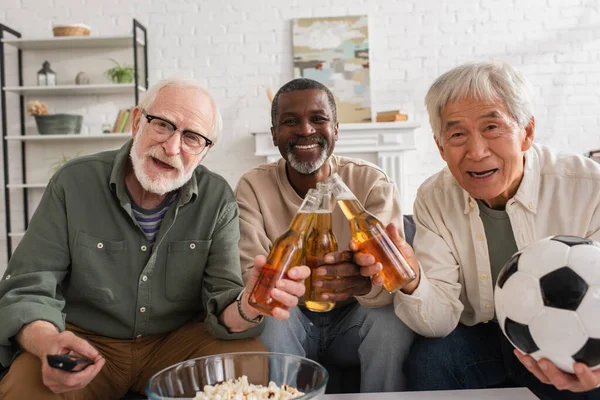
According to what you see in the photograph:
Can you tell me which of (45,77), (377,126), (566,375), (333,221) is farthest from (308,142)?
(45,77)

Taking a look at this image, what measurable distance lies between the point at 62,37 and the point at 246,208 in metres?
3.32

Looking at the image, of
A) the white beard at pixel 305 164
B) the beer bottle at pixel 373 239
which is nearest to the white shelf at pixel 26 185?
the white beard at pixel 305 164

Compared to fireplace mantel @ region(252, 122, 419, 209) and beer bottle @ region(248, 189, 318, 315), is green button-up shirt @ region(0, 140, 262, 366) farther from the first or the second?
fireplace mantel @ region(252, 122, 419, 209)

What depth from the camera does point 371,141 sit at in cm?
435

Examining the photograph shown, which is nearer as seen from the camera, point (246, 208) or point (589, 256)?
point (589, 256)

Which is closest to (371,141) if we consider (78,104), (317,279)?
(78,104)

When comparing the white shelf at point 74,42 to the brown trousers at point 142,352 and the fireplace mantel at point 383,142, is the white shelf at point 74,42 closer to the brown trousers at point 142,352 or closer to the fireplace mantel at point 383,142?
the fireplace mantel at point 383,142

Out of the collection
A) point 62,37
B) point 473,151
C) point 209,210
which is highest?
point 62,37

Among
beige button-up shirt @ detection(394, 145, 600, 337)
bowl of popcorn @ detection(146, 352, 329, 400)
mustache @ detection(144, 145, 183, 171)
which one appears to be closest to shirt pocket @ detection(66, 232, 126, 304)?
mustache @ detection(144, 145, 183, 171)

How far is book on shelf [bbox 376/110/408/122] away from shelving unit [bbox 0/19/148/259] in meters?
1.94

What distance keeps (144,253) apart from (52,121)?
132 inches

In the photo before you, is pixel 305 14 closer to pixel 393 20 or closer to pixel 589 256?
pixel 393 20

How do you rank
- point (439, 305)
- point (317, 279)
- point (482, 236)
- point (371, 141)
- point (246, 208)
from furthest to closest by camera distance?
point (371, 141) < point (246, 208) < point (482, 236) < point (439, 305) < point (317, 279)

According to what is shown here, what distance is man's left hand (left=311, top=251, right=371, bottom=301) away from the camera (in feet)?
3.58
